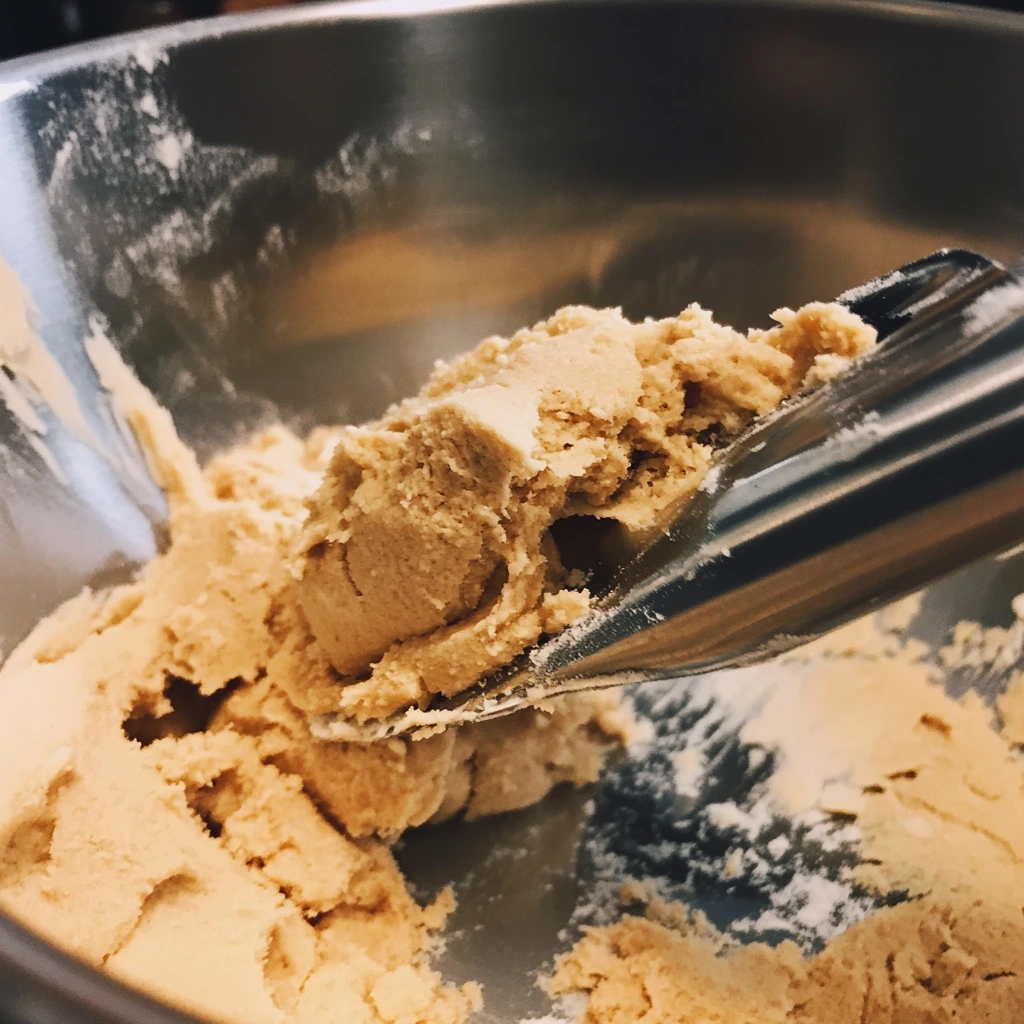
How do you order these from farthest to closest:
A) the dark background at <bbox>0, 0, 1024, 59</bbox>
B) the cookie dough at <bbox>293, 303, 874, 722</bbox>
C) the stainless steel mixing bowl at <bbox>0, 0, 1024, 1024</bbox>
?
the dark background at <bbox>0, 0, 1024, 59</bbox> → the stainless steel mixing bowl at <bbox>0, 0, 1024, 1024</bbox> → the cookie dough at <bbox>293, 303, 874, 722</bbox>

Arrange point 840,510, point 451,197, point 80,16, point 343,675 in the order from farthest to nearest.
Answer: point 80,16 < point 451,197 < point 343,675 < point 840,510

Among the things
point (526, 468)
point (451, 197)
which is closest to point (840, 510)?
point (526, 468)

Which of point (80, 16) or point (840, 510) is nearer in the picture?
point (840, 510)

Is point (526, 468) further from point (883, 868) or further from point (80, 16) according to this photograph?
point (80, 16)

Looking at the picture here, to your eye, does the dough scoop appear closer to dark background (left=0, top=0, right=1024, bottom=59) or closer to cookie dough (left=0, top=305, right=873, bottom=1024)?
cookie dough (left=0, top=305, right=873, bottom=1024)

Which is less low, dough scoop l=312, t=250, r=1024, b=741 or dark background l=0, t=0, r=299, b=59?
dark background l=0, t=0, r=299, b=59

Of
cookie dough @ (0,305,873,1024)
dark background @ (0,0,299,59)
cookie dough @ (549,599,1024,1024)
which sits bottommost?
cookie dough @ (549,599,1024,1024)

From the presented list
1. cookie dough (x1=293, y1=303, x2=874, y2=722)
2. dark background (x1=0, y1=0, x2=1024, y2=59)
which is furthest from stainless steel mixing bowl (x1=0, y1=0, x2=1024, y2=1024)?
dark background (x1=0, y1=0, x2=1024, y2=59)

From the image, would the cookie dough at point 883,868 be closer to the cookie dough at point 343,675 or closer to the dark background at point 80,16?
the cookie dough at point 343,675
